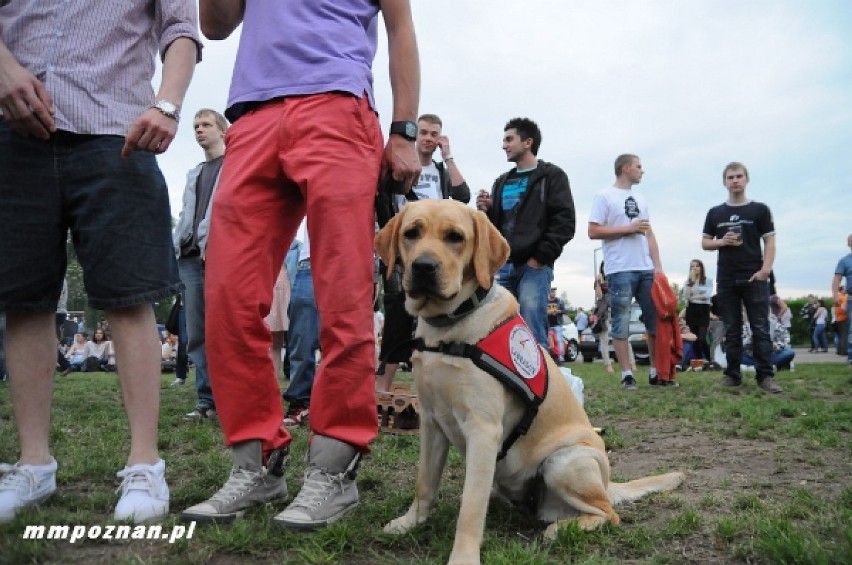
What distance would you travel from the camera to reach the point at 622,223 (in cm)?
816

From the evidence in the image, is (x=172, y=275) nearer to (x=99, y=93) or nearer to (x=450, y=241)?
(x=99, y=93)

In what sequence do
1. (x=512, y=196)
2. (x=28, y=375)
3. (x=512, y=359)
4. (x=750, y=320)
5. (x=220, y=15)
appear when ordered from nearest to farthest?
1. (x=512, y=359)
2. (x=28, y=375)
3. (x=220, y=15)
4. (x=512, y=196)
5. (x=750, y=320)

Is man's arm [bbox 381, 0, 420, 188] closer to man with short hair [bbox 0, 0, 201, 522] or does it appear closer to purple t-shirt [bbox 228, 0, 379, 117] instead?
purple t-shirt [bbox 228, 0, 379, 117]

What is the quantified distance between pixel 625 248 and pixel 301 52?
616 cm

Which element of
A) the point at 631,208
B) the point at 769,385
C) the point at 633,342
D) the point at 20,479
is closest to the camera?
the point at 20,479

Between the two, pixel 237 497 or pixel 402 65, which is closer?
pixel 237 497

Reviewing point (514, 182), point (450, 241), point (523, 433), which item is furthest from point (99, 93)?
point (514, 182)

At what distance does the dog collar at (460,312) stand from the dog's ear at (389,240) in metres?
0.32

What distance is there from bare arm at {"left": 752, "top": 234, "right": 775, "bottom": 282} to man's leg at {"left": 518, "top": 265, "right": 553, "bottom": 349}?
346 centimetres

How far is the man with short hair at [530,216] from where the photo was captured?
5.87 metres

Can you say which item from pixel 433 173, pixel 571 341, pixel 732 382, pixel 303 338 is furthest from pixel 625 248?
pixel 571 341

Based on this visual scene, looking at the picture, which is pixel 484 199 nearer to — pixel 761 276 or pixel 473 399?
pixel 761 276

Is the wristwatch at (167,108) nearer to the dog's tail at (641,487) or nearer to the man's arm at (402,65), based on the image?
the man's arm at (402,65)

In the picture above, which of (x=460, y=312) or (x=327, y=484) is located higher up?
(x=460, y=312)
